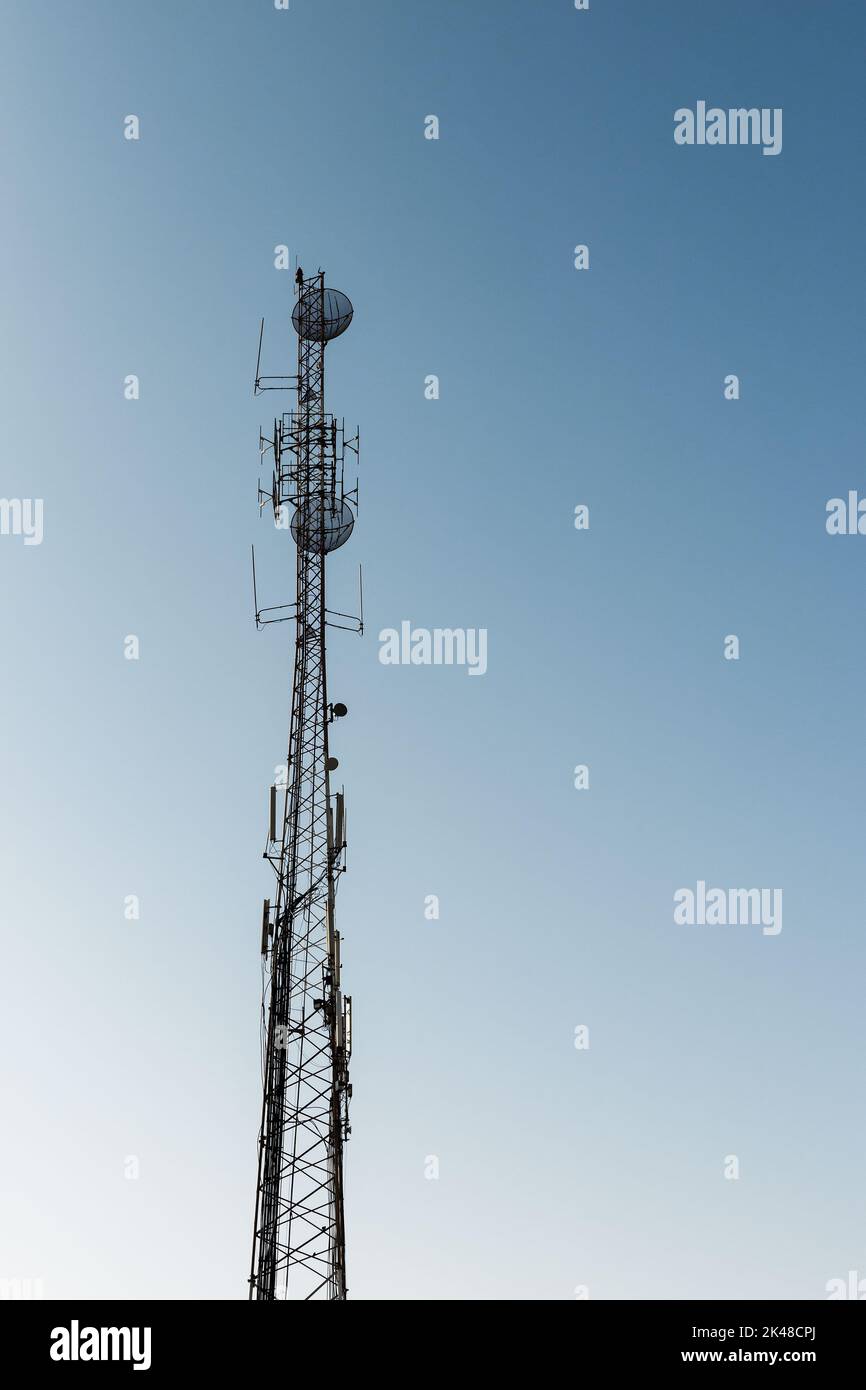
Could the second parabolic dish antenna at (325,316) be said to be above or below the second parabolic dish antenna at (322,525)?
above

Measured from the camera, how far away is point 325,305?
34875mm

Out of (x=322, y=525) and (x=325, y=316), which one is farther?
(x=325, y=316)

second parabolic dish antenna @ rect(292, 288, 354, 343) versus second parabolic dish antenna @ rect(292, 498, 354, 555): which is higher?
second parabolic dish antenna @ rect(292, 288, 354, 343)

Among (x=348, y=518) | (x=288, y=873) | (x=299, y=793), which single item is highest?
(x=348, y=518)

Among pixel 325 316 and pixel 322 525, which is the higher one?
pixel 325 316

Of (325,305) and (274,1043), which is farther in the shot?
(325,305)
